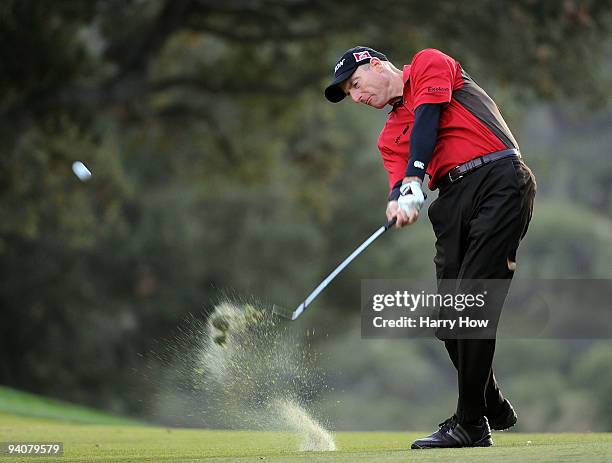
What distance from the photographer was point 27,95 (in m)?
21.5

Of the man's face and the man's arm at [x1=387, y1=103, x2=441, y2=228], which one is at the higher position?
the man's face

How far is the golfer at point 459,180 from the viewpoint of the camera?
7.16 m

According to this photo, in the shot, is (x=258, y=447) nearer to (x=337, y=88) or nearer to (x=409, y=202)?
(x=409, y=202)

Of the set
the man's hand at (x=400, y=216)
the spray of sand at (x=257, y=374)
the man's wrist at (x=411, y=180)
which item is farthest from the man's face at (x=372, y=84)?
the spray of sand at (x=257, y=374)

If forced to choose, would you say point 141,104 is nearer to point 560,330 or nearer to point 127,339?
point 127,339

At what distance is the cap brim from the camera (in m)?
7.62

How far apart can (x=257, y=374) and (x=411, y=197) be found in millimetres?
1666

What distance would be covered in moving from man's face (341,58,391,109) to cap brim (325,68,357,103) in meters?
0.03

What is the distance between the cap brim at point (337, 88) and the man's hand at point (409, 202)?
83 cm

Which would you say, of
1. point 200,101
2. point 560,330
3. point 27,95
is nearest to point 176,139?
point 200,101

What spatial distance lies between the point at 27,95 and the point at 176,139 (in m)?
6.43

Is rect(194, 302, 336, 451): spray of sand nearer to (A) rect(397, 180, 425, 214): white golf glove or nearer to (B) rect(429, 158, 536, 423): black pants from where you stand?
(B) rect(429, 158, 536, 423): black pants

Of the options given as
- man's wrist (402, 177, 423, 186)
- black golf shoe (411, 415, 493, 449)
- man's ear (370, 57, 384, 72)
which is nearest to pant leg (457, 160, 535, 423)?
black golf shoe (411, 415, 493, 449)

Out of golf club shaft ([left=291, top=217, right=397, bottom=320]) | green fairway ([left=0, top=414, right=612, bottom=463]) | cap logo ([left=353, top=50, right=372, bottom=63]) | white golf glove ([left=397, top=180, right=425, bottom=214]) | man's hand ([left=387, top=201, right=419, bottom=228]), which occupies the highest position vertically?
cap logo ([left=353, top=50, right=372, bottom=63])
